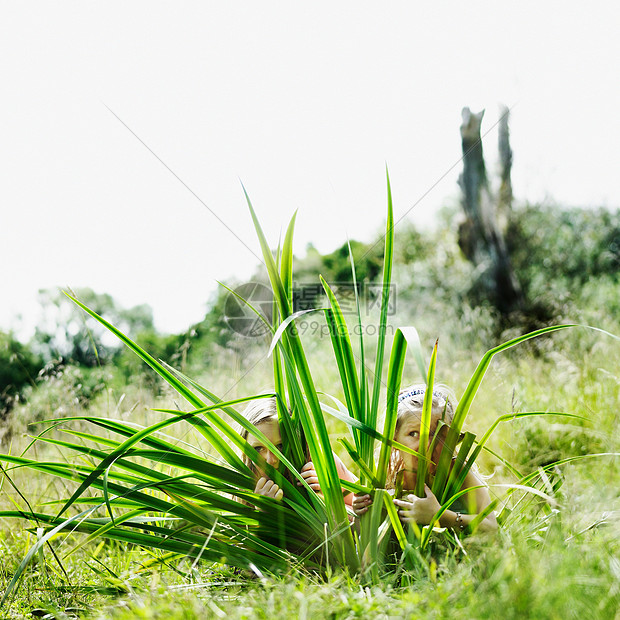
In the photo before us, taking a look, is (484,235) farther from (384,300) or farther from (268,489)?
(268,489)

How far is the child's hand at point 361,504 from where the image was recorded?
4.16ft

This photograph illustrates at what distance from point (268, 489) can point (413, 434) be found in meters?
0.50

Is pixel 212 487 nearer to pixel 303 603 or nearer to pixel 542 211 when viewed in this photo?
pixel 303 603

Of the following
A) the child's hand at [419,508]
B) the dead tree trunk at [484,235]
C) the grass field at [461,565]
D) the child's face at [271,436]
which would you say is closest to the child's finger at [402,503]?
the child's hand at [419,508]

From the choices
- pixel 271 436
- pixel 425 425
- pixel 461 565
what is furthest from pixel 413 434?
pixel 461 565

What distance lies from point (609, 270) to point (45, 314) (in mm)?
7560

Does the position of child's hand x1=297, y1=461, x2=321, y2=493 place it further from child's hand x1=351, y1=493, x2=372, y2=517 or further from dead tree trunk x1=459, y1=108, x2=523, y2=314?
dead tree trunk x1=459, y1=108, x2=523, y2=314

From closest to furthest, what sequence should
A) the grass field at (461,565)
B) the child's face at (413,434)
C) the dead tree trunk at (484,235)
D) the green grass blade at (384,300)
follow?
the grass field at (461,565) → the green grass blade at (384,300) → the child's face at (413,434) → the dead tree trunk at (484,235)

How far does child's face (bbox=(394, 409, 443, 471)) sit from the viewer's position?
1470mm

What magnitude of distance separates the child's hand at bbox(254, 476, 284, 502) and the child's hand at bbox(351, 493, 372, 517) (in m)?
0.19

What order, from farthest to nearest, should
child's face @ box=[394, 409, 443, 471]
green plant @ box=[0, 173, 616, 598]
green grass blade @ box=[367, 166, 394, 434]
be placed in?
child's face @ box=[394, 409, 443, 471] → green grass blade @ box=[367, 166, 394, 434] → green plant @ box=[0, 173, 616, 598]

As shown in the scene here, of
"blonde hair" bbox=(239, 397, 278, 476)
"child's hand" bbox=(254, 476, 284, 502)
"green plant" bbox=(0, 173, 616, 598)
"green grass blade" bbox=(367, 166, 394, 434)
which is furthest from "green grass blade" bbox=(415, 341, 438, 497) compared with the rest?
"blonde hair" bbox=(239, 397, 278, 476)

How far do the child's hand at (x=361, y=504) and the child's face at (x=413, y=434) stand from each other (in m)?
0.22

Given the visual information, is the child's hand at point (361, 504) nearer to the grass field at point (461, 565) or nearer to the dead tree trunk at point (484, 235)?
the grass field at point (461, 565)
